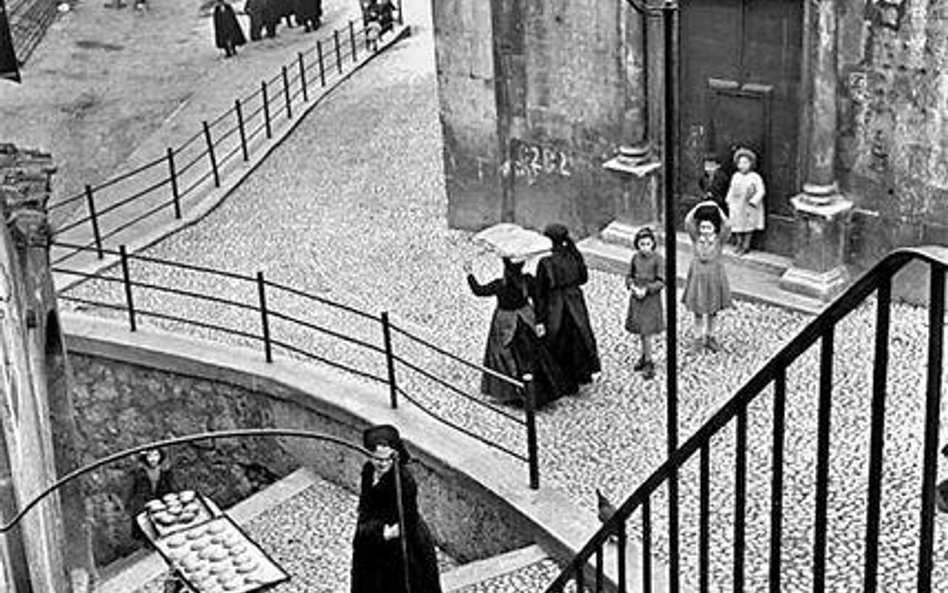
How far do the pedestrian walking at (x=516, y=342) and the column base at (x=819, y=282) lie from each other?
227 centimetres

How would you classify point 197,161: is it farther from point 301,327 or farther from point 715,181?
point 715,181

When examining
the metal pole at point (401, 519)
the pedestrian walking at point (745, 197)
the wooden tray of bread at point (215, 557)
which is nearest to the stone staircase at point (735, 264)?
the pedestrian walking at point (745, 197)

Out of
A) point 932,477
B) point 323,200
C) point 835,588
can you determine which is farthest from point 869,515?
point 323,200

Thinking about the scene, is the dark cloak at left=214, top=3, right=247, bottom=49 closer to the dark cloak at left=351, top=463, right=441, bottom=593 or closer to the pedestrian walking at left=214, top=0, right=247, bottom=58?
the pedestrian walking at left=214, top=0, right=247, bottom=58

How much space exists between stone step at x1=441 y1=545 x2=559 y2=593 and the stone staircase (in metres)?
3.54

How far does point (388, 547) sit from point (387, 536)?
132 mm

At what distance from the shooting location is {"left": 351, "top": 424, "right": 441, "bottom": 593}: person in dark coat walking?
319 inches

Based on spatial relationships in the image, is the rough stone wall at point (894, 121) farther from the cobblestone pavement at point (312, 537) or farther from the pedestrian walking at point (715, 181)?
the cobblestone pavement at point (312, 537)

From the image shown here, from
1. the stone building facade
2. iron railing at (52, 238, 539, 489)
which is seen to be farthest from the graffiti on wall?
iron railing at (52, 238, 539, 489)

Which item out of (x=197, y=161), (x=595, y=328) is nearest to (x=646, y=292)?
(x=595, y=328)

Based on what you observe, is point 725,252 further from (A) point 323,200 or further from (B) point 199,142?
(B) point 199,142

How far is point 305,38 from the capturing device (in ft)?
80.6

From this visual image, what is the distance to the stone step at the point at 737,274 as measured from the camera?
12039 millimetres

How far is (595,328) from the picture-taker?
39.9 feet
